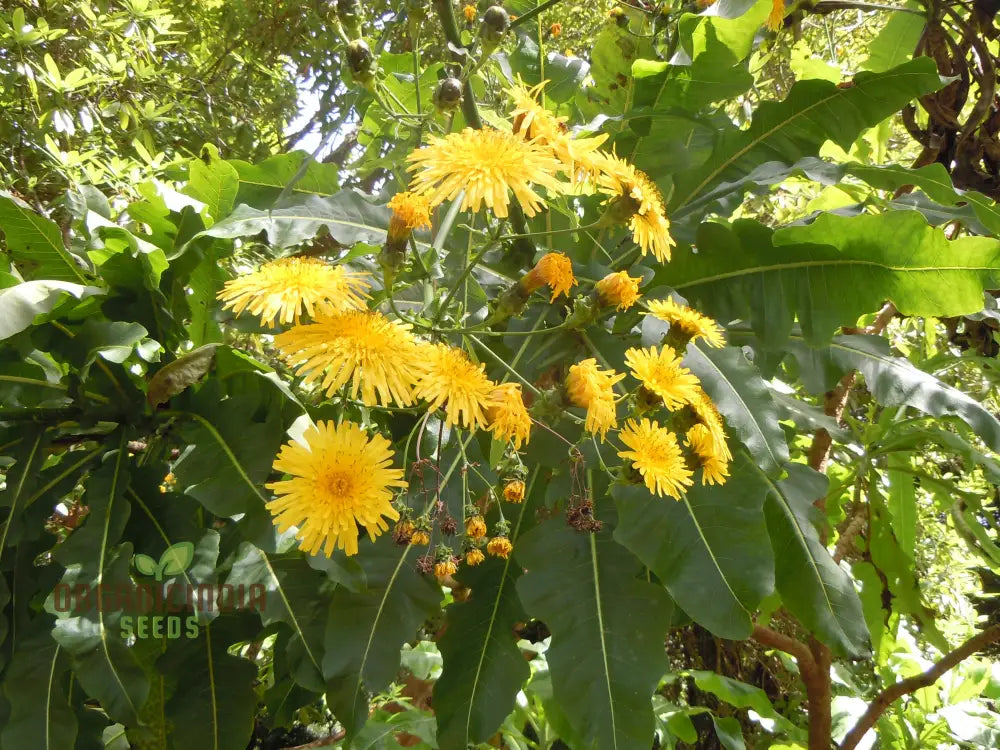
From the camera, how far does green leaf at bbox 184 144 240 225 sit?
1127mm

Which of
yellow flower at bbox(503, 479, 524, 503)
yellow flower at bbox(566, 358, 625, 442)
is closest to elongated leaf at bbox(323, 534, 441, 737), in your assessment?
yellow flower at bbox(503, 479, 524, 503)

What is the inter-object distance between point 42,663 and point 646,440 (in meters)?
0.80

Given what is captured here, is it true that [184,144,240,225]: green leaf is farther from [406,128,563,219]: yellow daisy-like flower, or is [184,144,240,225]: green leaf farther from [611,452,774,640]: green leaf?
[611,452,774,640]: green leaf

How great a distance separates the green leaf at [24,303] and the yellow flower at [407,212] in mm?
416

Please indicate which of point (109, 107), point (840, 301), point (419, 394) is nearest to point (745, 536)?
point (840, 301)

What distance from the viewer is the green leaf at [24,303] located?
778 millimetres

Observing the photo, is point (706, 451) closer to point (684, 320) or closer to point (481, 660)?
point (684, 320)

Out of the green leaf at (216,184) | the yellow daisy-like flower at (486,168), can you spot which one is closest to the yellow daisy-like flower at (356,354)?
the yellow daisy-like flower at (486,168)

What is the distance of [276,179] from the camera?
1216 millimetres

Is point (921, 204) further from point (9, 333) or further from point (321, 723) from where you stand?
point (321, 723)

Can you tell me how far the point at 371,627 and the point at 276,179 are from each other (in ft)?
2.52

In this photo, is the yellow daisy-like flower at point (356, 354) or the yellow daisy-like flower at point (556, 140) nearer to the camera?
the yellow daisy-like flower at point (356, 354)

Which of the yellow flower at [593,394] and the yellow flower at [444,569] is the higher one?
the yellow flower at [593,394]

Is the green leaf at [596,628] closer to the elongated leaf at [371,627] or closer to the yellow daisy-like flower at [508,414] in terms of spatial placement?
the elongated leaf at [371,627]
